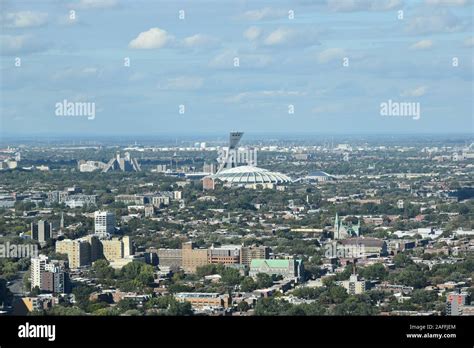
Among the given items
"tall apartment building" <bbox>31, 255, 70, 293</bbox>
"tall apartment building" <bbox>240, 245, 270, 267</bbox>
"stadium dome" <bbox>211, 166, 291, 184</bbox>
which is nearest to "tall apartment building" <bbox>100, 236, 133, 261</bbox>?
"tall apartment building" <bbox>240, 245, 270, 267</bbox>

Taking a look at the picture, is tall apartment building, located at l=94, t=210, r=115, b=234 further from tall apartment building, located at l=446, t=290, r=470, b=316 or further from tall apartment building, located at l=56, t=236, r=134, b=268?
tall apartment building, located at l=446, t=290, r=470, b=316

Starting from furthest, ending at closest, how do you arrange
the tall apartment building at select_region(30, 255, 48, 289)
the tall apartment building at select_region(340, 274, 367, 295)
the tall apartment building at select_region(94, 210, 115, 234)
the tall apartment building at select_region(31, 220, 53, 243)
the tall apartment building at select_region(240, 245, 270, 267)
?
the tall apartment building at select_region(94, 210, 115, 234) < the tall apartment building at select_region(31, 220, 53, 243) < the tall apartment building at select_region(240, 245, 270, 267) < the tall apartment building at select_region(30, 255, 48, 289) < the tall apartment building at select_region(340, 274, 367, 295)

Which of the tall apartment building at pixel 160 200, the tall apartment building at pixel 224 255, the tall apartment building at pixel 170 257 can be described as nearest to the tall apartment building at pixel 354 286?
the tall apartment building at pixel 224 255

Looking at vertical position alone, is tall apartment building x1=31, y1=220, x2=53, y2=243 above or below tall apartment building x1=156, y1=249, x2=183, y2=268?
above

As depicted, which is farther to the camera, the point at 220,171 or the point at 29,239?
the point at 220,171
